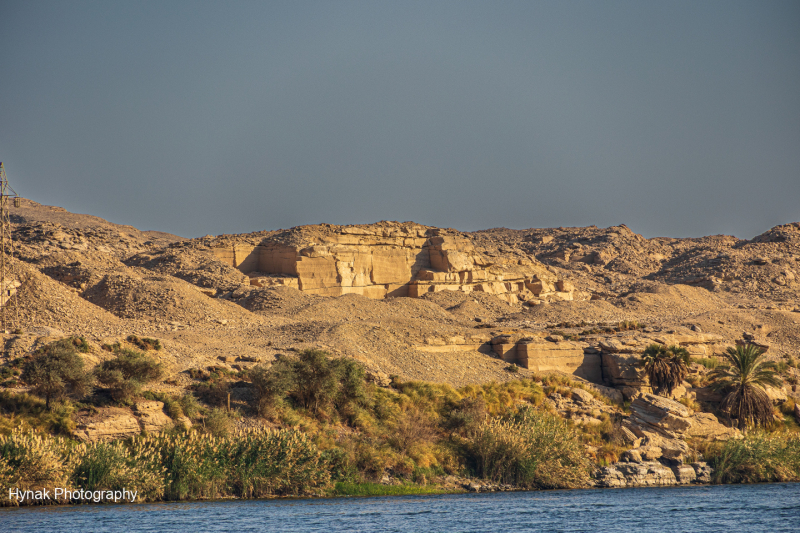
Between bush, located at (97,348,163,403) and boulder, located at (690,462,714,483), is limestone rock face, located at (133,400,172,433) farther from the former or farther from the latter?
boulder, located at (690,462,714,483)

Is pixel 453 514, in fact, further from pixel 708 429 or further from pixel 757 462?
pixel 708 429

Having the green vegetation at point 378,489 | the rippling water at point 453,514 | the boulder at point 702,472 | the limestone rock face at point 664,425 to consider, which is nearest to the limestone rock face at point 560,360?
the limestone rock face at point 664,425

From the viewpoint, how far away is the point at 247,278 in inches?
1892

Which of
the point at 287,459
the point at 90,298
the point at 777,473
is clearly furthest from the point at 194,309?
the point at 777,473

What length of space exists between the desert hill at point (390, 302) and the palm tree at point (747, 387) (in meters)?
3.28

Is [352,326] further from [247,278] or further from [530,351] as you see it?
[247,278]

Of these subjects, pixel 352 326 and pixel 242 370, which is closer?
pixel 242 370

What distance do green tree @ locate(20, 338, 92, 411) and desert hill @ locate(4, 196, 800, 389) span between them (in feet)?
7.75

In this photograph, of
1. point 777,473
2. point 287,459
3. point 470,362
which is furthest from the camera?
point 470,362

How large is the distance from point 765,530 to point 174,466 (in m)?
13.1

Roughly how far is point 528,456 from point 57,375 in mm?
12870

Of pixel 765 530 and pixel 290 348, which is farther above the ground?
pixel 290 348

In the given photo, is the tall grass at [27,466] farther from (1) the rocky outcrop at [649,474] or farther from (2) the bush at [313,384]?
(1) the rocky outcrop at [649,474]

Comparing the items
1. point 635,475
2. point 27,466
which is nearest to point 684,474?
point 635,475
